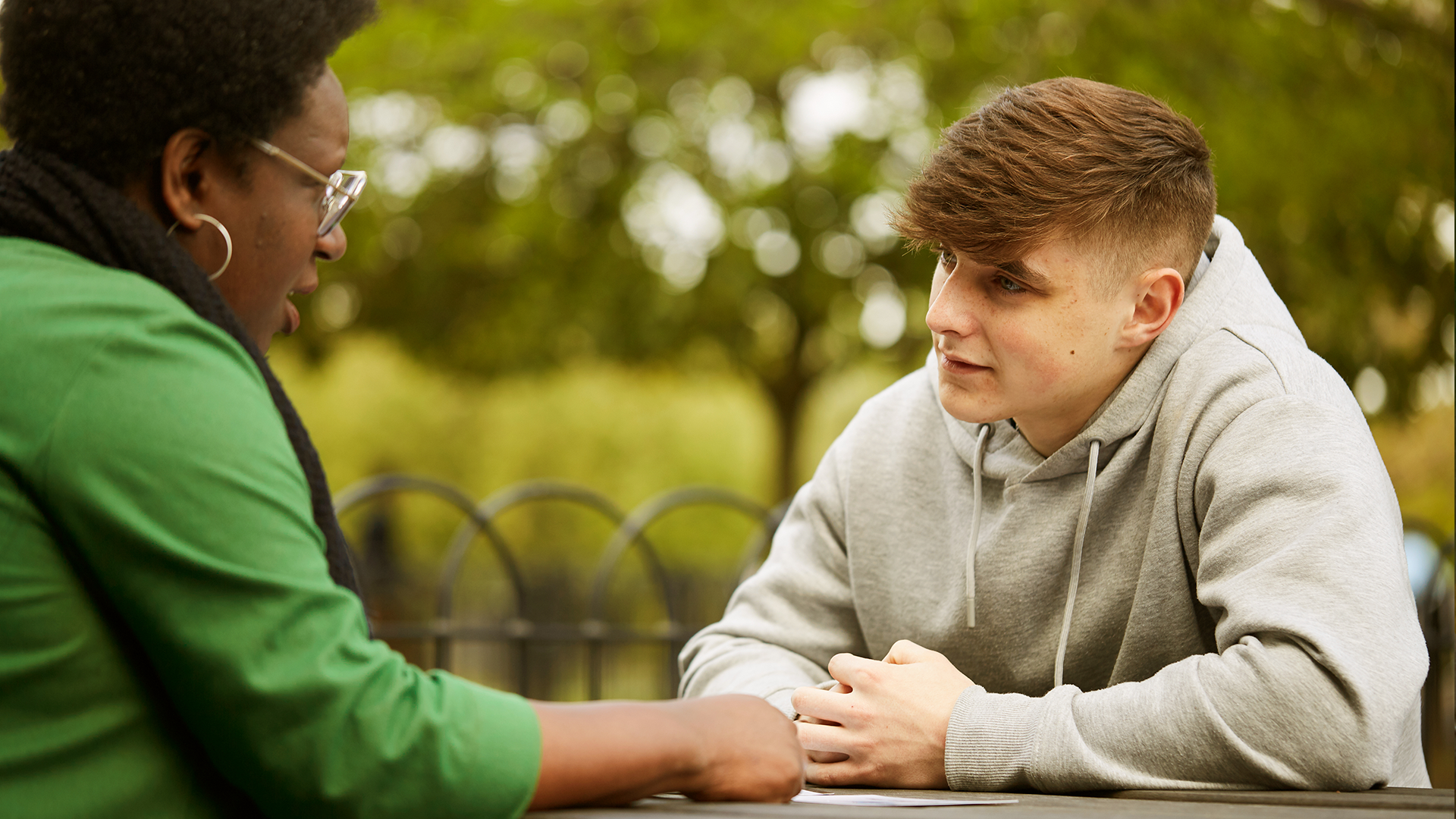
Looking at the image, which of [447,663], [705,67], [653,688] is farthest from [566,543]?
[447,663]

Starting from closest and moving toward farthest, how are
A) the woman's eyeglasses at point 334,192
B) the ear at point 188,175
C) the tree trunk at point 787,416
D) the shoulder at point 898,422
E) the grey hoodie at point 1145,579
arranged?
the ear at point 188,175, the woman's eyeglasses at point 334,192, the grey hoodie at point 1145,579, the shoulder at point 898,422, the tree trunk at point 787,416

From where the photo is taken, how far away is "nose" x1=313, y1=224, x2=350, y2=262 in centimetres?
178

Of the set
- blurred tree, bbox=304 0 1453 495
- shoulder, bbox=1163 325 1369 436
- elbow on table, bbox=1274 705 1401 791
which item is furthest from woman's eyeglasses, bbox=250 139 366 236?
blurred tree, bbox=304 0 1453 495

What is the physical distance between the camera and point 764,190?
7949 mm

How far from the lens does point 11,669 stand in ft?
4.30

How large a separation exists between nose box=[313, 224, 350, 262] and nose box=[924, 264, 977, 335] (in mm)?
974

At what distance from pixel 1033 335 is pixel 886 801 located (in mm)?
842

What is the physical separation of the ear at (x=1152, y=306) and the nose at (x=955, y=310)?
0.26 metres

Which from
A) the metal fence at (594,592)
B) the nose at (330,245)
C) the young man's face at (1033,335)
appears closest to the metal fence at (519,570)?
the metal fence at (594,592)

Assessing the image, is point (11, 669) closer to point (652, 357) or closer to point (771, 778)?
point (771, 778)

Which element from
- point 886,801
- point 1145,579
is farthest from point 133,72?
point 1145,579

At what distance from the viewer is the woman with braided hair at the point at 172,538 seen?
1281mm

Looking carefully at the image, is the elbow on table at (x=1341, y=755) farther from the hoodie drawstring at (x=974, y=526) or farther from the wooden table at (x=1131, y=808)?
the hoodie drawstring at (x=974, y=526)

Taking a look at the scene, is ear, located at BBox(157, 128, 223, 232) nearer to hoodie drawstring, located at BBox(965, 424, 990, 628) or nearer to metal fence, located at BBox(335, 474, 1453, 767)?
hoodie drawstring, located at BBox(965, 424, 990, 628)
